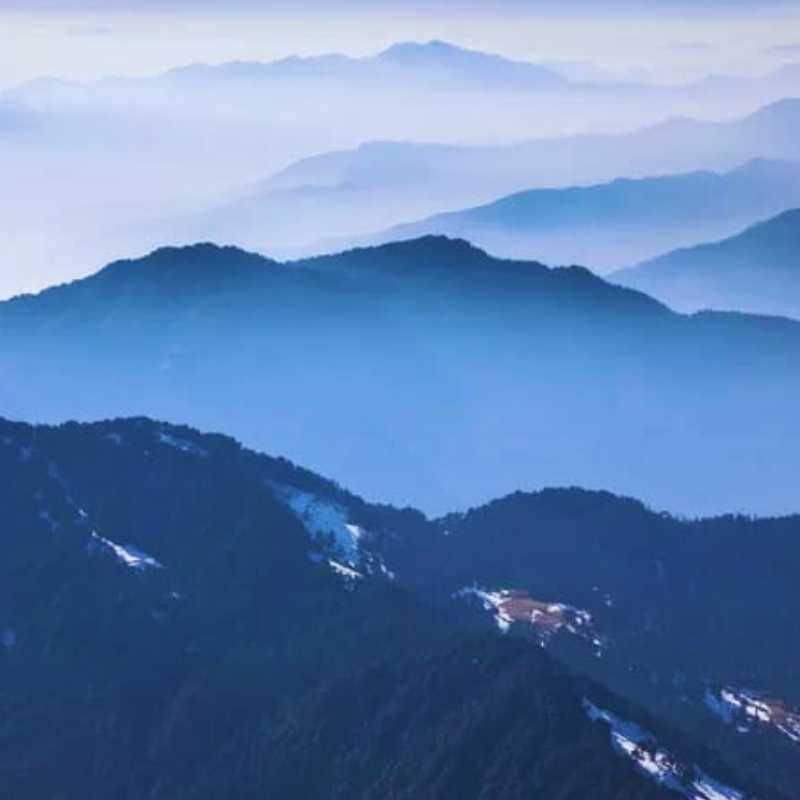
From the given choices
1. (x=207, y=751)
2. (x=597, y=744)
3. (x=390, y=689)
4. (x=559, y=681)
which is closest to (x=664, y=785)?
(x=597, y=744)

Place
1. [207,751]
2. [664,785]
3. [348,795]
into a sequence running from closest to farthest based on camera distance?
[664,785] < [348,795] < [207,751]

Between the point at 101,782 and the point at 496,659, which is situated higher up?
the point at 496,659

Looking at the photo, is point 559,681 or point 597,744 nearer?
point 597,744

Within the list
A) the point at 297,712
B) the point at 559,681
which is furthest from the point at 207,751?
the point at 559,681

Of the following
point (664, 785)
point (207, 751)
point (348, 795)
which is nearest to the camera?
point (664, 785)

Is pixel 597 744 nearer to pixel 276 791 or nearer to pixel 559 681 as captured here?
pixel 559 681

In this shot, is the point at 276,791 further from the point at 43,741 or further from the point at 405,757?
the point at 43,741
